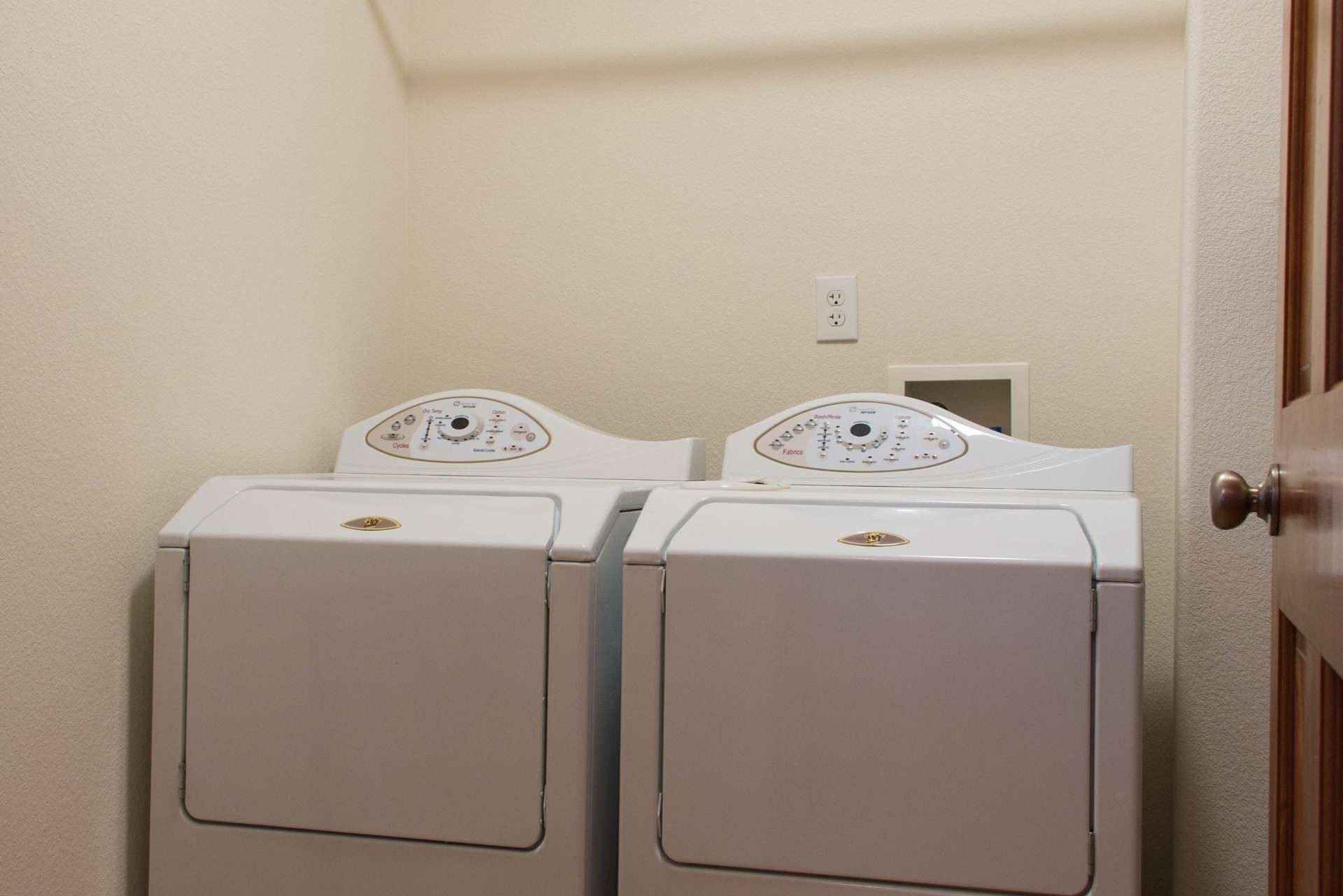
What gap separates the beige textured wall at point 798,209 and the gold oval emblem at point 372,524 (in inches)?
31.5

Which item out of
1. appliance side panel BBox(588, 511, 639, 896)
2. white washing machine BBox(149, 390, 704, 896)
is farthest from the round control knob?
appliance side panel BBox(588, 511, 639, 896)

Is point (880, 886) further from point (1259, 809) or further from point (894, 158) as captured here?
point (894, 158)

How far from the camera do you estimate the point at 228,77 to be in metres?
1.44

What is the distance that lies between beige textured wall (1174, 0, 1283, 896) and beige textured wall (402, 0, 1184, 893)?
1.66ft

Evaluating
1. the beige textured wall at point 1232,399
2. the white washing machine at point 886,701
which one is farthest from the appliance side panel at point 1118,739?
the beige textured wall at point 1232,399

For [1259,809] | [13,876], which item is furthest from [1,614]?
[1259,809]

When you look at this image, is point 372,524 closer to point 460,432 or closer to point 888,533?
point 460,432

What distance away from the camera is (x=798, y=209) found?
6.16 ft

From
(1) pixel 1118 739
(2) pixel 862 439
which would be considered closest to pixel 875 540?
(1) pixel 1118 739

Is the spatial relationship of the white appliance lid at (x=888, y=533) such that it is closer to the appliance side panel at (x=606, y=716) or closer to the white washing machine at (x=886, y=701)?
the white washing machine at (x=886, y=701)

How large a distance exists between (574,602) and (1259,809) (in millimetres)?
858

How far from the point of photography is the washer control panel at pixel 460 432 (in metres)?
1.54

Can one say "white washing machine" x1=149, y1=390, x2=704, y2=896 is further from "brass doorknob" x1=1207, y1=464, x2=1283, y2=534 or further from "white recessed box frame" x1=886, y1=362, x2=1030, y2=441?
"white recessed box frame" x1=886, y1=362, x2=1030, y2=441

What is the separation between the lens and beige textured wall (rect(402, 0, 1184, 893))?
5.71 feet
